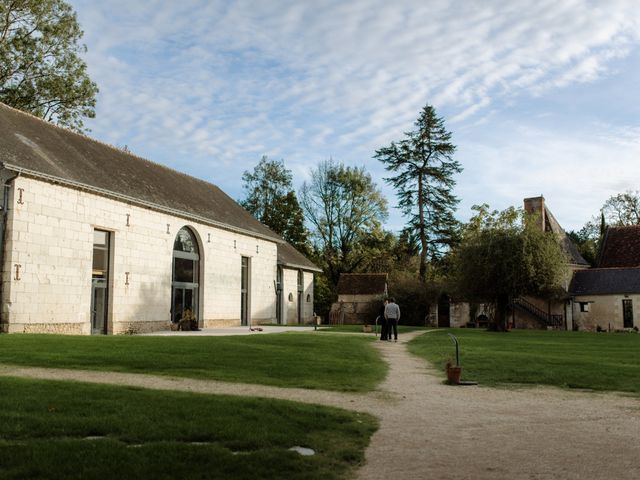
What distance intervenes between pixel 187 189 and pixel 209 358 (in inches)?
826

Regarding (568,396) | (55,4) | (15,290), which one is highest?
(55,4)

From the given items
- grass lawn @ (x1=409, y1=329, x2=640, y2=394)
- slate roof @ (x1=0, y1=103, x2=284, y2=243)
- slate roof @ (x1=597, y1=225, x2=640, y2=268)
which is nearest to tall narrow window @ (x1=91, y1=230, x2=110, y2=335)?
slate roof @ (x1=0, y1=103, x2=284, y2=243)

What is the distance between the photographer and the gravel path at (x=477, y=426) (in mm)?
5879

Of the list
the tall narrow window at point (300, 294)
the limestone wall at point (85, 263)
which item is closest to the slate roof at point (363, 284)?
the tall narrow window at point (300, 294)

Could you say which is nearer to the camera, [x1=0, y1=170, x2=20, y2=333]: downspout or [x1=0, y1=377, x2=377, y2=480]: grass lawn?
[x1=0, y1=377, x2=377, y2=480]: grass lawn

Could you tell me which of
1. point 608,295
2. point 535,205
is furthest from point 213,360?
point 535,205

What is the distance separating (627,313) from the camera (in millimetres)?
45031

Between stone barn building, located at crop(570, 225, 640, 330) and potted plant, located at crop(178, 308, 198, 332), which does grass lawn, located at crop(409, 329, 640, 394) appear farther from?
stone barn building, located at crop(570, 225, 640, 330)

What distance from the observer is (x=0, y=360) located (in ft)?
40.4

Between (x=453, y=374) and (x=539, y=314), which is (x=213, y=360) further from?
(x=539, y=314)

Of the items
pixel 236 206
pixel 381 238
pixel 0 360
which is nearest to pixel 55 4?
pixel 236 206

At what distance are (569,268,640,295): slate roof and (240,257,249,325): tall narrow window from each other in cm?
2659

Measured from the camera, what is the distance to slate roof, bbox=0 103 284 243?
21094 millimetres

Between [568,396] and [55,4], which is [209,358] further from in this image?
[55,4]
